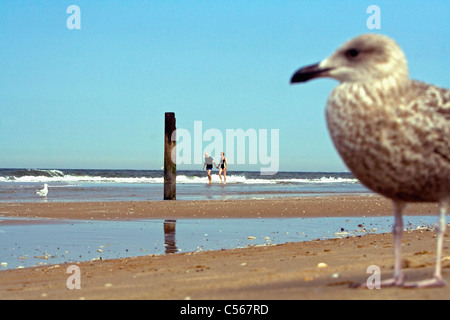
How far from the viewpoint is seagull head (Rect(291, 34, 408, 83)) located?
402 cm

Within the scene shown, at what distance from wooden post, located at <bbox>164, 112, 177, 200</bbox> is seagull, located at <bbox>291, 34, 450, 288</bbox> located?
65.2 feet

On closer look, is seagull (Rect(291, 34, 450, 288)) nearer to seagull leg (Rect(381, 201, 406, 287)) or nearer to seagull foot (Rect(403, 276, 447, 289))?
seagull leg (Rect(381, 201, 406, 287))

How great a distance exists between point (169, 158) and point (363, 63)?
20.7m

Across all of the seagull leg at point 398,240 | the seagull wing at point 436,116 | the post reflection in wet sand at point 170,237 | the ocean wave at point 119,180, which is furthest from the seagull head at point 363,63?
the ocean wave at point 119,180

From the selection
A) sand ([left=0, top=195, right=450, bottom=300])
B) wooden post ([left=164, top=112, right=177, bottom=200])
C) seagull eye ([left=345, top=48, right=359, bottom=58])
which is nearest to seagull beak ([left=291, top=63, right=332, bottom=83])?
seagull eye ([left=345, top=48, right=359, bottom=58])

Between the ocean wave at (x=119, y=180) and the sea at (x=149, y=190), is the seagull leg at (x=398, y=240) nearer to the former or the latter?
the sea at (x=149, y=190)

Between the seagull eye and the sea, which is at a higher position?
the seagull eye

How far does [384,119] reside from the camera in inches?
155

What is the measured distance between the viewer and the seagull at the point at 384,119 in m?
3.96

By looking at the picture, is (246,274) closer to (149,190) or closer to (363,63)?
(363,63)

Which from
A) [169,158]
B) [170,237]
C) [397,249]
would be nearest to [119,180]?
[169,158]
